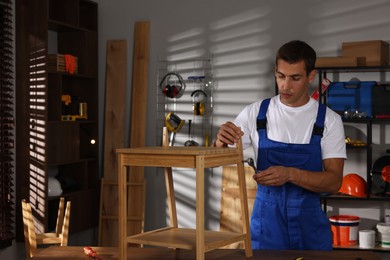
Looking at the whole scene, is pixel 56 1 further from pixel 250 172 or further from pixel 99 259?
pixel 99 259

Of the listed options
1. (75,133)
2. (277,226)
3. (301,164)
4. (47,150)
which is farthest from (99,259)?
(75,133)

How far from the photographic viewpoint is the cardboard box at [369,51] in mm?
5172

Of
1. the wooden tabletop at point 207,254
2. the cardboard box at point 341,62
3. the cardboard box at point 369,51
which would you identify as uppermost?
the cardboard box at point 369,51

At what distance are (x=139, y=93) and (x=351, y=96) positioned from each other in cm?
196

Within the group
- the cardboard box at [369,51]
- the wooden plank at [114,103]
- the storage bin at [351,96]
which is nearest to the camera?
the cardboard box at [369,51]

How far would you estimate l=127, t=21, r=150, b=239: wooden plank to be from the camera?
5969 millimetres

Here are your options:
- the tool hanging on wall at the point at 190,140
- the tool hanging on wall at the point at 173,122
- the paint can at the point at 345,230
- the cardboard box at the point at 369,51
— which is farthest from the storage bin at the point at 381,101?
the tool hanging on wall at the point at 173,122

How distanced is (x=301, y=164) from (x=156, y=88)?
326cm

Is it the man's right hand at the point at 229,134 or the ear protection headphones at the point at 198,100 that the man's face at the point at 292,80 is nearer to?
the man's right hand at the point at 229,134

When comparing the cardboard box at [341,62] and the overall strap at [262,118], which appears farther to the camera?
the cardboard box at [341,62]

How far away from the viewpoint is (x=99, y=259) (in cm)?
249

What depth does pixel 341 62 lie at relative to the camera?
5195mm

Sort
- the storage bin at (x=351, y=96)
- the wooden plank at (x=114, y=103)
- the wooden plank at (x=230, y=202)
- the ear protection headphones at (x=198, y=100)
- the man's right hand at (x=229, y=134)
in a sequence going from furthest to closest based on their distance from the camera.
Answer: the wooden plank at (x=114, y=103), the ear protection headphones at (x=198, y=100), the wooden plank at (x=230, y=202), the storage bin at (x=351, y=96), the man's right hand at (x=229, y=134)

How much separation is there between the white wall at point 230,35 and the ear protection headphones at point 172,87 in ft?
0.41
